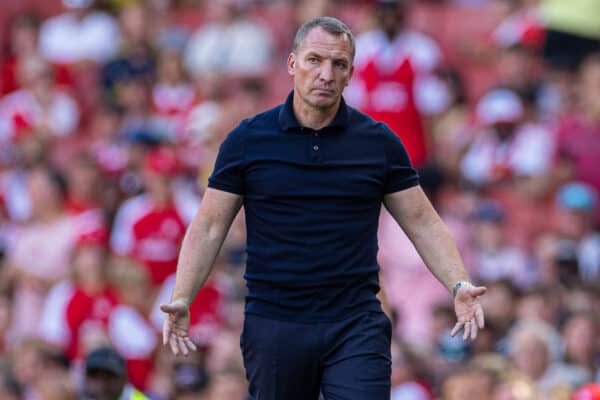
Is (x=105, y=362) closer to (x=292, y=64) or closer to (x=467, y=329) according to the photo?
(x=292, y=64)

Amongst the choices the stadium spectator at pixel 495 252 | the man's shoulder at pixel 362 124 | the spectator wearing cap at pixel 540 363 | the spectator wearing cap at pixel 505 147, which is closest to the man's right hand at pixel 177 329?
the man's shoulder at pixel 362 124

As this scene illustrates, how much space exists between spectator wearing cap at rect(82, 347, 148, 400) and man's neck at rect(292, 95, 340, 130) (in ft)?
8.34

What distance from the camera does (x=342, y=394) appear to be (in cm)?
667

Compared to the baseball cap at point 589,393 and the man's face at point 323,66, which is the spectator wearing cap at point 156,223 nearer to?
the baseball cap at point 589,393

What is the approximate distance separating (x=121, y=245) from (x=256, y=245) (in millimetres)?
6020

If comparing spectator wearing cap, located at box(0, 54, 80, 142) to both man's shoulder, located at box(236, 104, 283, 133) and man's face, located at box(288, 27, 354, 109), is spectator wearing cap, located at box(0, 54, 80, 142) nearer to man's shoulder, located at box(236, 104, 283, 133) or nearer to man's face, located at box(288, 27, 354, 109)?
man's shoulder, located at box(236, 104, 283, 133)

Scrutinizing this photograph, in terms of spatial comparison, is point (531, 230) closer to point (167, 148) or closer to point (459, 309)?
point (167, 148)

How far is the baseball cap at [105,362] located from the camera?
28.7 feet

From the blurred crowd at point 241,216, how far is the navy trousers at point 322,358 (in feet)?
6.97

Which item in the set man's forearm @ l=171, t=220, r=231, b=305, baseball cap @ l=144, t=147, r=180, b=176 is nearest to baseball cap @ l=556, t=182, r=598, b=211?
baseball cap @ l=144, t=147, r=180, b=176

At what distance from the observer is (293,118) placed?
6.85m

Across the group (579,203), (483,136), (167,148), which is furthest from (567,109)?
(167,148)

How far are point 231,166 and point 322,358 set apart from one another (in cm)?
97

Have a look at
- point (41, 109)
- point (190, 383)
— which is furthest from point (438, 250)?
point (41, 109)
